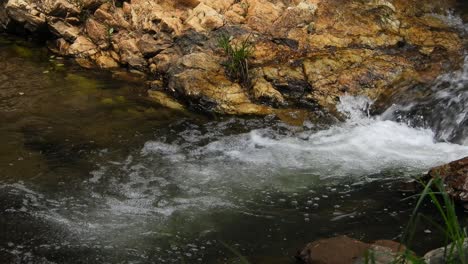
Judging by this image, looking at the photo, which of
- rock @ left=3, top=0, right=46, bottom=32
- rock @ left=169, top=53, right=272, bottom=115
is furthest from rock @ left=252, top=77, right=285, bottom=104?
rock @ left=3, top=0, right=46, bottom=32

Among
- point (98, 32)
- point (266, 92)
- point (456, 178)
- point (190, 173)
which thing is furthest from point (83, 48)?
point (456, 178)

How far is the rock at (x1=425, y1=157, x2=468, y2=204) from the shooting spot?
15.8 ft

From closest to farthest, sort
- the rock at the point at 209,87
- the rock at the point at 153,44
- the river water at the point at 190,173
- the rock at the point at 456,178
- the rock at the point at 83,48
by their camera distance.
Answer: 1. the river water at the point at 190,173
2. the rock at the point at 456,178
3. the rock at the point at 209,87
4. the rock at the point at 153,44
5. the rock at the point at 83,48

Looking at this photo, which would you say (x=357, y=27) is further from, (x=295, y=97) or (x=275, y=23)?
(x=295, y=97)

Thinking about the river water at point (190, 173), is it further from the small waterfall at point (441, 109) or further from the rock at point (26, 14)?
the rock at point (26, 14)

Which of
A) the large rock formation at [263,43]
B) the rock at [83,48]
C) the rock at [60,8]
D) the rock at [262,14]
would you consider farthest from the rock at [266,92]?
the rock at [60,8]

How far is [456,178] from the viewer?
4930mm

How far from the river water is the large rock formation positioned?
434 mm

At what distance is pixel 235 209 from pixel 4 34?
299 inches

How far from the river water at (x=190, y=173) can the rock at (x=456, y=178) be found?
0.41 m

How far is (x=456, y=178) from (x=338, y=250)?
1.70 meters

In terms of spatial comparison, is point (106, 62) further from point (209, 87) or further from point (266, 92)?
point (266, 92)

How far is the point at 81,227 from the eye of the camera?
454 centimetres

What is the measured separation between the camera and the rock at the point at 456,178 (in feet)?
15.8
